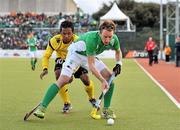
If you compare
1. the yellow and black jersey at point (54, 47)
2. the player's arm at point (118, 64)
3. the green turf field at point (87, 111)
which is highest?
the yellow and black jersey at point (54, 47)

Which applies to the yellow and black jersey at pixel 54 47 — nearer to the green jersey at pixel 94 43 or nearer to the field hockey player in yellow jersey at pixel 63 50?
the field hockey player in yellow jersey at pixel 63 50

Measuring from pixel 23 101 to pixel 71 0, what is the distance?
256ft

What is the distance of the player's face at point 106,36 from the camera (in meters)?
9.93

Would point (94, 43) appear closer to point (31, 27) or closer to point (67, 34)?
point (67, 34)

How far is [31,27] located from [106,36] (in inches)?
1928

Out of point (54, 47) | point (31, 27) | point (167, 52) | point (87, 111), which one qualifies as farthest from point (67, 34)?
point (31, 27)

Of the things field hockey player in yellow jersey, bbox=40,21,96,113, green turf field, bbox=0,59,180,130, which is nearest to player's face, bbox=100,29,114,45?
field hockey player in yellow jersey, bbox=40,21,96,113

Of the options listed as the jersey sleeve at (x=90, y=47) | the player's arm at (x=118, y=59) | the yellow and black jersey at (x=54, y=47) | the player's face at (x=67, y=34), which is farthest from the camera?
the yellow and black jersey at (x=54, y=47)

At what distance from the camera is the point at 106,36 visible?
32.6 feet

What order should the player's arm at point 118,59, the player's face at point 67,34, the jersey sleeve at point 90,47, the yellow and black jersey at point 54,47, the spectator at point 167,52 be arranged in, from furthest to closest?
the spectator at point 167,52 → the yellow and black jersey at point 54,47 → the player's face at point 67,34 → the player's arm at point 118,59 → the jersey sleeve at point 90,47

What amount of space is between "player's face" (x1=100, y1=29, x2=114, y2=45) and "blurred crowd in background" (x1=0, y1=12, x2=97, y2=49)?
42.7 m

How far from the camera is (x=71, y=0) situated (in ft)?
299

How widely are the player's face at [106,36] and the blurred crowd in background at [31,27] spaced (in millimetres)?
42744

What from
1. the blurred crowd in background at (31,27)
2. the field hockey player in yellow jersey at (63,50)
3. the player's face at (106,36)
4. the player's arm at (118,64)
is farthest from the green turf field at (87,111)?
the blurred crowd in background at (31,27)
